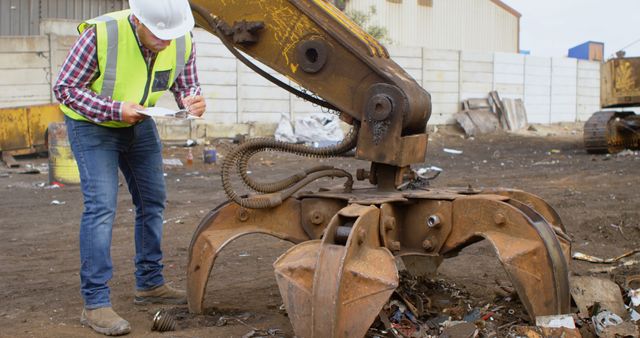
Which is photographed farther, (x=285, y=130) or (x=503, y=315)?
(x=285, y=130)

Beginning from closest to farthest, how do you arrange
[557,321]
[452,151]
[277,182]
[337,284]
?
[337,284] < [557,321] < [277,182] < [452,151]

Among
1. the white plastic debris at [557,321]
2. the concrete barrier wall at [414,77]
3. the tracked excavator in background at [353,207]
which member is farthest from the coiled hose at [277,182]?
the concrete barrier wall at [414,77]

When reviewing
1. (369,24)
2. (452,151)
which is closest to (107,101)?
(452,151)

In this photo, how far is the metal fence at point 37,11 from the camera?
71.3 feet

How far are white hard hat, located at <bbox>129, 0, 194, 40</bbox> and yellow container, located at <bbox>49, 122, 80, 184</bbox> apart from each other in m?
7.56

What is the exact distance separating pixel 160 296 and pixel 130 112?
1258 mm

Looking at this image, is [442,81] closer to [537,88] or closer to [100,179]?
[537,88]

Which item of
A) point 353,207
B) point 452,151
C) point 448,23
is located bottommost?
point 353,207

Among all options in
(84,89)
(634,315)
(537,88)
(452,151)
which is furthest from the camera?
(537,88)

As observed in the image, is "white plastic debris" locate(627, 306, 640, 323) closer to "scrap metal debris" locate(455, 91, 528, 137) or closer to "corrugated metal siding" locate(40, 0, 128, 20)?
"scrap metal debris" locate(455, 91, 528, 137)

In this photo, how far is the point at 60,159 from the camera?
11.5 metres

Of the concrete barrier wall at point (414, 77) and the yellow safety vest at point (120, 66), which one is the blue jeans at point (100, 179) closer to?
the yellow safety vest at point (120, 66)

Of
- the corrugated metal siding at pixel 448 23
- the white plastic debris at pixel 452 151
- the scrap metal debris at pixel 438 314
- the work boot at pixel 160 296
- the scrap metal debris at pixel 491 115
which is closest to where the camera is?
the scrap metal debris at pixel 438 314

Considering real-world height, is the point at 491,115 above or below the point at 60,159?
above
